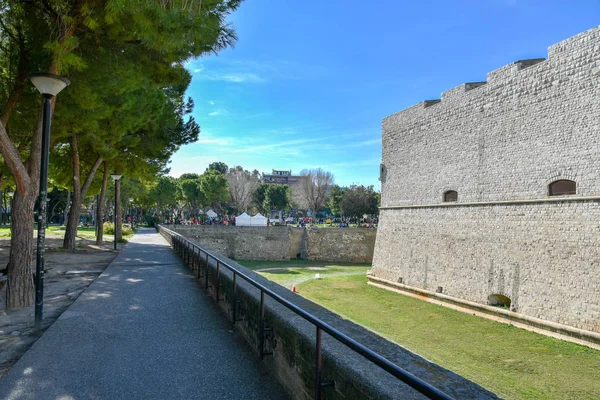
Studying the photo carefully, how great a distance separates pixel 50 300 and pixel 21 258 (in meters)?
0.94

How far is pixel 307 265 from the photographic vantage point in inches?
1173

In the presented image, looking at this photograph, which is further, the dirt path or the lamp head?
the lamp head

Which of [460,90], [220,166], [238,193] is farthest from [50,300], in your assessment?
[220,166]

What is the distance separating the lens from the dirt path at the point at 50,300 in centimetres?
437

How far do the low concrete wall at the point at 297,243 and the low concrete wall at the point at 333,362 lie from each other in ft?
89.0

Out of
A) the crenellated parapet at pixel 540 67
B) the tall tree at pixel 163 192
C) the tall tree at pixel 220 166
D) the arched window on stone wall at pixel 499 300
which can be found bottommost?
the arched window on stone wall at pixel 499 300

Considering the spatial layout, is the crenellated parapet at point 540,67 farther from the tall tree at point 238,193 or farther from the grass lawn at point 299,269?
the tall tree at point 238,193

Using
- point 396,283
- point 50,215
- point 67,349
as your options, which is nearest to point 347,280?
point 396,283

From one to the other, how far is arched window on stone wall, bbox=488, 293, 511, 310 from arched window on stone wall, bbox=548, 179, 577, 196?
4080 mm

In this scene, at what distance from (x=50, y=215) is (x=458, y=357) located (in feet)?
173

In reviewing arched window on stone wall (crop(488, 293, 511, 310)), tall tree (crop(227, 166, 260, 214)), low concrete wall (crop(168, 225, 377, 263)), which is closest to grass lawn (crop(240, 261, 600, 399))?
arched window on stone wall (crop(488, 293, 511, 310))

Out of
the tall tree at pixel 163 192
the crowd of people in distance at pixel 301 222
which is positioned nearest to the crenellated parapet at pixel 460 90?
the crowd of people in distance at pixel 301 222

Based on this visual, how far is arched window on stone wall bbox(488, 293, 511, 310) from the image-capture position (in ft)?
45.1

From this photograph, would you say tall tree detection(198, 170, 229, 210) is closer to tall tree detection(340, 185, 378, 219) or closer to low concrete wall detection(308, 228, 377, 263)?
tall tree detection(340, 185, 378, 219)
